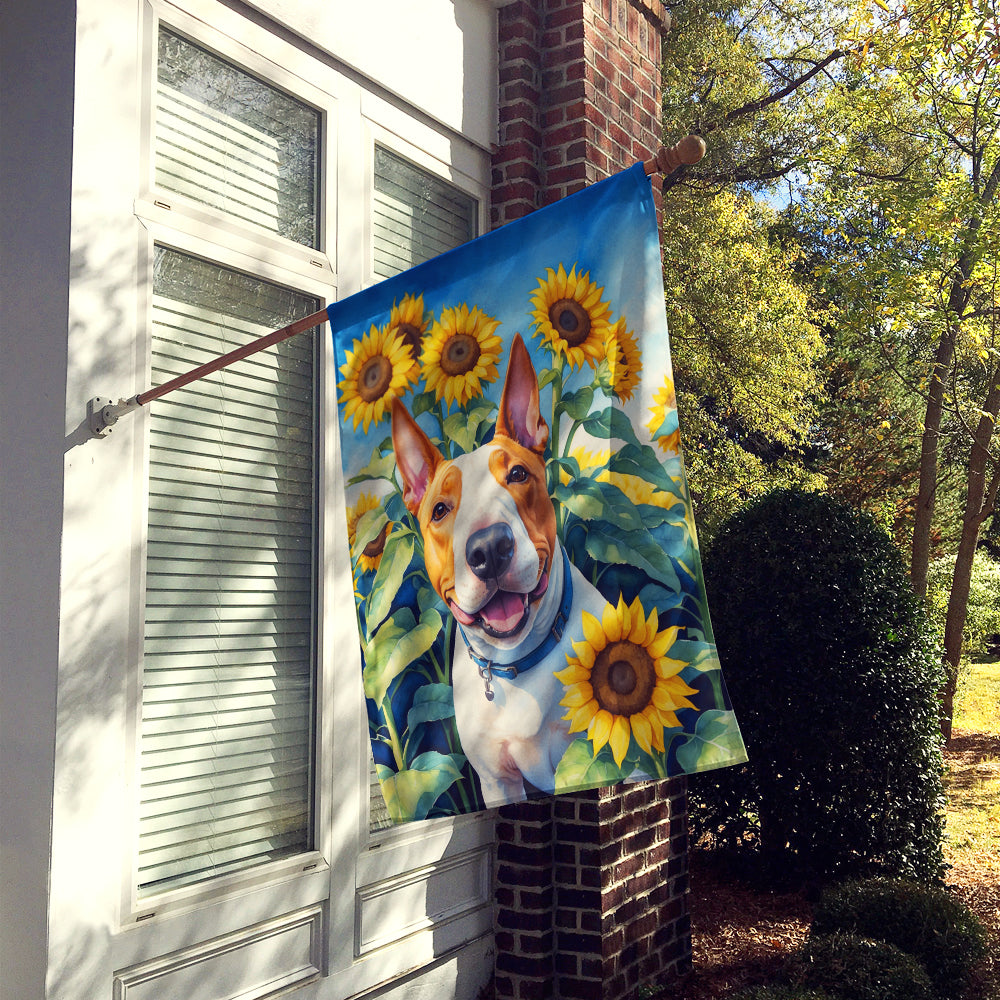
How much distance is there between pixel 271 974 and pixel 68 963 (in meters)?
0.81

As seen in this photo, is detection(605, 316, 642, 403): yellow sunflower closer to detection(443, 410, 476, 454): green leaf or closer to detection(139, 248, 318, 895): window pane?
detection(443, 410, 476, 454): green leaf

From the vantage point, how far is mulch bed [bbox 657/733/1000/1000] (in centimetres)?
457

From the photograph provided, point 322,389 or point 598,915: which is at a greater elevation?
point 322,389

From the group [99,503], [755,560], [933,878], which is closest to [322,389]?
[99,503]

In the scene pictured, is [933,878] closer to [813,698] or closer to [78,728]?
[813,698]

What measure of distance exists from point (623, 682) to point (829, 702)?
12.6 ft

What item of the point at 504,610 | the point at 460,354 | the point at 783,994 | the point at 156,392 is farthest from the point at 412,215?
the point at 783,994

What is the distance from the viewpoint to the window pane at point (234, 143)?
10.2 feet

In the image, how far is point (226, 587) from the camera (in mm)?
3189

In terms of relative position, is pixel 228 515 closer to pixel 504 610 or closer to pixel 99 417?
pixel 99 417

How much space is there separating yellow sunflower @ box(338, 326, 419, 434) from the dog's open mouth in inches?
23.0

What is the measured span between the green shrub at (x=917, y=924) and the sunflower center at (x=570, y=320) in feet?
10.7

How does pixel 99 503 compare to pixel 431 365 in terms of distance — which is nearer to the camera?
pixel 431 365

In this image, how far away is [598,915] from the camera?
418 centimetres
